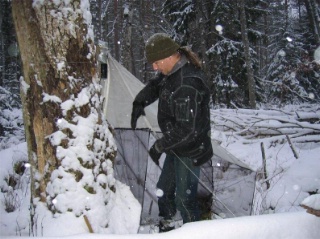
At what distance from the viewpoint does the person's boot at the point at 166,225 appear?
2.75 m

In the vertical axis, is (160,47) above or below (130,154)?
above

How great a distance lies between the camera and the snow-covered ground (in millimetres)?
1571

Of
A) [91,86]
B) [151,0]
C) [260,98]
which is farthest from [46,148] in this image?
[151,0]

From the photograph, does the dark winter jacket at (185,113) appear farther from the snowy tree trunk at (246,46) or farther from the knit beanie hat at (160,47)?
the snowy tree trunk at (246,46)

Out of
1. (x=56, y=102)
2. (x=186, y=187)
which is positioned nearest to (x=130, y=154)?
(x=186, y=187)

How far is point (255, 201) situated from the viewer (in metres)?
3.70

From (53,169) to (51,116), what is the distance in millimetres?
354

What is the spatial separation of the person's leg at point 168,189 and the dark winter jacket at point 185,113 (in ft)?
0.84

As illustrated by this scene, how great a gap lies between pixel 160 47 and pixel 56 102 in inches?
40.6

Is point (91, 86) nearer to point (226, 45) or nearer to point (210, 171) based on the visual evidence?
point (210, 171)

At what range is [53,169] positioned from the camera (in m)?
1.95

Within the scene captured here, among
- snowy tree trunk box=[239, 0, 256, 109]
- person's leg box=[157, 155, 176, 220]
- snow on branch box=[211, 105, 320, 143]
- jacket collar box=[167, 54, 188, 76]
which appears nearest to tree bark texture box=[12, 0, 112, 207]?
jacket collar box=[167, 54, 188, 76]

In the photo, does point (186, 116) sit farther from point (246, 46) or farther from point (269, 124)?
point (246, 46)

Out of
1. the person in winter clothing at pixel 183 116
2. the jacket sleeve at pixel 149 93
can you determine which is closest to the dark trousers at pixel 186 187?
the person in winter clothing at pixel 183 116
